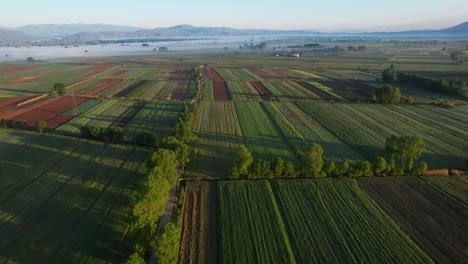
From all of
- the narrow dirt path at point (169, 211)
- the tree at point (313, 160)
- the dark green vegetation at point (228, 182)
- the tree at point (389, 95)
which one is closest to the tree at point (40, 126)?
the dark green vegetation at point (228, 182)

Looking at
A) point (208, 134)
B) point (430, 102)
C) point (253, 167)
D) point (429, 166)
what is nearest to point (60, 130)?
point (208, 134)

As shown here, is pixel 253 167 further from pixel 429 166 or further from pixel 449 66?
pixel 449 66

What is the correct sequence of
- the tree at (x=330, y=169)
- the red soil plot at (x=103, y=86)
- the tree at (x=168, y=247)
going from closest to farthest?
the tree at (x=168, y=247) → the tree at (x=330, y=169) → the red soil plot at (x=103, y=86)

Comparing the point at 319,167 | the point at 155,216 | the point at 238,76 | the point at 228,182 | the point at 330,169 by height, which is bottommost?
the point at 228,182

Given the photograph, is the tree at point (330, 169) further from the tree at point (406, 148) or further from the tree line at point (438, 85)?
the tree line at point (438, 85)

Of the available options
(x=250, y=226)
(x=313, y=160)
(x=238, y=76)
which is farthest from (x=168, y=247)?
(x=238, y=76)

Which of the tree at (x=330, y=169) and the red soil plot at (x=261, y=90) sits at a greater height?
the red soil plot at (x=261, y=90)

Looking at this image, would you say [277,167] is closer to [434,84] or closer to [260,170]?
[260,170]

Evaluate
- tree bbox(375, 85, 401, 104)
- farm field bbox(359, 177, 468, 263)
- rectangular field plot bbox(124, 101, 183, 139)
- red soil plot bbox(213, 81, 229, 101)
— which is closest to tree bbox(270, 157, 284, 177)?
farm field bbox(359, 177, 468, 263)
